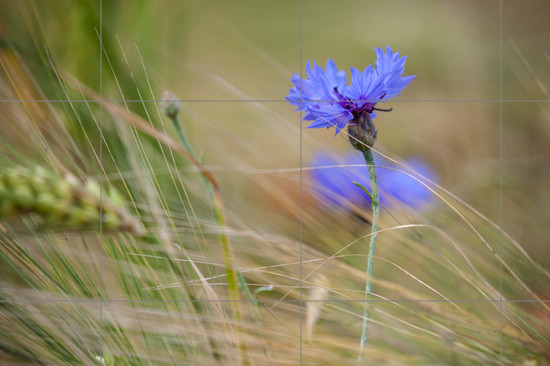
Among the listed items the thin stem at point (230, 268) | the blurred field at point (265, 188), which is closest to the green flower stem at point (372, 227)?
the blurred field at point (265, 188)

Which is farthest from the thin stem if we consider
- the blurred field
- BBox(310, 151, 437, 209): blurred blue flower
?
BBox(310, 151, 437, 209): blurred blue flower

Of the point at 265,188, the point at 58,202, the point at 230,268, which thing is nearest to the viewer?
the point at 58,202

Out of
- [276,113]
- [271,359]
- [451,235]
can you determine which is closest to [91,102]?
[276,113]

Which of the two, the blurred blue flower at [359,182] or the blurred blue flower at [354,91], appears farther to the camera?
the blurred blue flower at [359,182]

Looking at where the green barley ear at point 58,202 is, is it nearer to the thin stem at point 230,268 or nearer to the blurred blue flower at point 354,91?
the thin stem at point 230,268

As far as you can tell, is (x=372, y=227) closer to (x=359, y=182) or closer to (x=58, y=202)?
(x=359, y=182)

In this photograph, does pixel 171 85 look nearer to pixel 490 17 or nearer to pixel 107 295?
pixel 107 295

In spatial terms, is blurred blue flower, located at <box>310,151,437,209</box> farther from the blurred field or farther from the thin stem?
the thin stem

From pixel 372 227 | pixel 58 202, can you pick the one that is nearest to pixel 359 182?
pixel 372 227
